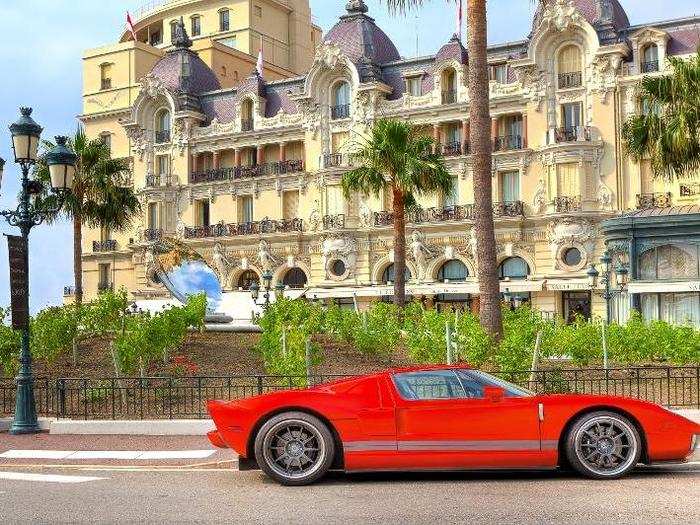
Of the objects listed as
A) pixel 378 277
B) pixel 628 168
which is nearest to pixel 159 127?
pixel 378 277

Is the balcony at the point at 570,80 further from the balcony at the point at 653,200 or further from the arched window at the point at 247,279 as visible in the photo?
the arched window at the point at 247,279

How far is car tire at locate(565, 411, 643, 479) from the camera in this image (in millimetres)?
9805

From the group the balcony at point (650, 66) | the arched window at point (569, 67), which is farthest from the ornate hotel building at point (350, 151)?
the balcony at point (650, 66)

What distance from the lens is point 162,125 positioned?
197ft

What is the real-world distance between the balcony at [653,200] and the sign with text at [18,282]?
3419cm

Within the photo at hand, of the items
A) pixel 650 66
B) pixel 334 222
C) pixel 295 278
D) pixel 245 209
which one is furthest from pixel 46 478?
pixel 245 209

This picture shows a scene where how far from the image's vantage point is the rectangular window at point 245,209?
5688cm

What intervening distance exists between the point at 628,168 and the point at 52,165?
34.7 meters

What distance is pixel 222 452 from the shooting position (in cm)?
1261

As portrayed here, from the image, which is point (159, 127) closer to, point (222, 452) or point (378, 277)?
point (378, 277)

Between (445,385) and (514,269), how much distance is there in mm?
39304

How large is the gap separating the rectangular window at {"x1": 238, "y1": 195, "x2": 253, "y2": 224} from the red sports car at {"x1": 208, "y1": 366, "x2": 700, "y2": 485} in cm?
4720

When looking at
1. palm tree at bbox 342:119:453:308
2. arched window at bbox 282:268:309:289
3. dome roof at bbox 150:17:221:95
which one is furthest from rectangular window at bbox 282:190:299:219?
palm tree at bbox 342:119:453:308

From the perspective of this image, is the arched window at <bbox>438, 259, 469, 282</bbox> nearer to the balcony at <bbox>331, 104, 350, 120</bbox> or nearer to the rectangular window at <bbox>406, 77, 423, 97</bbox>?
the rectangular window at <bbox>406, 77, 423, 97</bbox>
